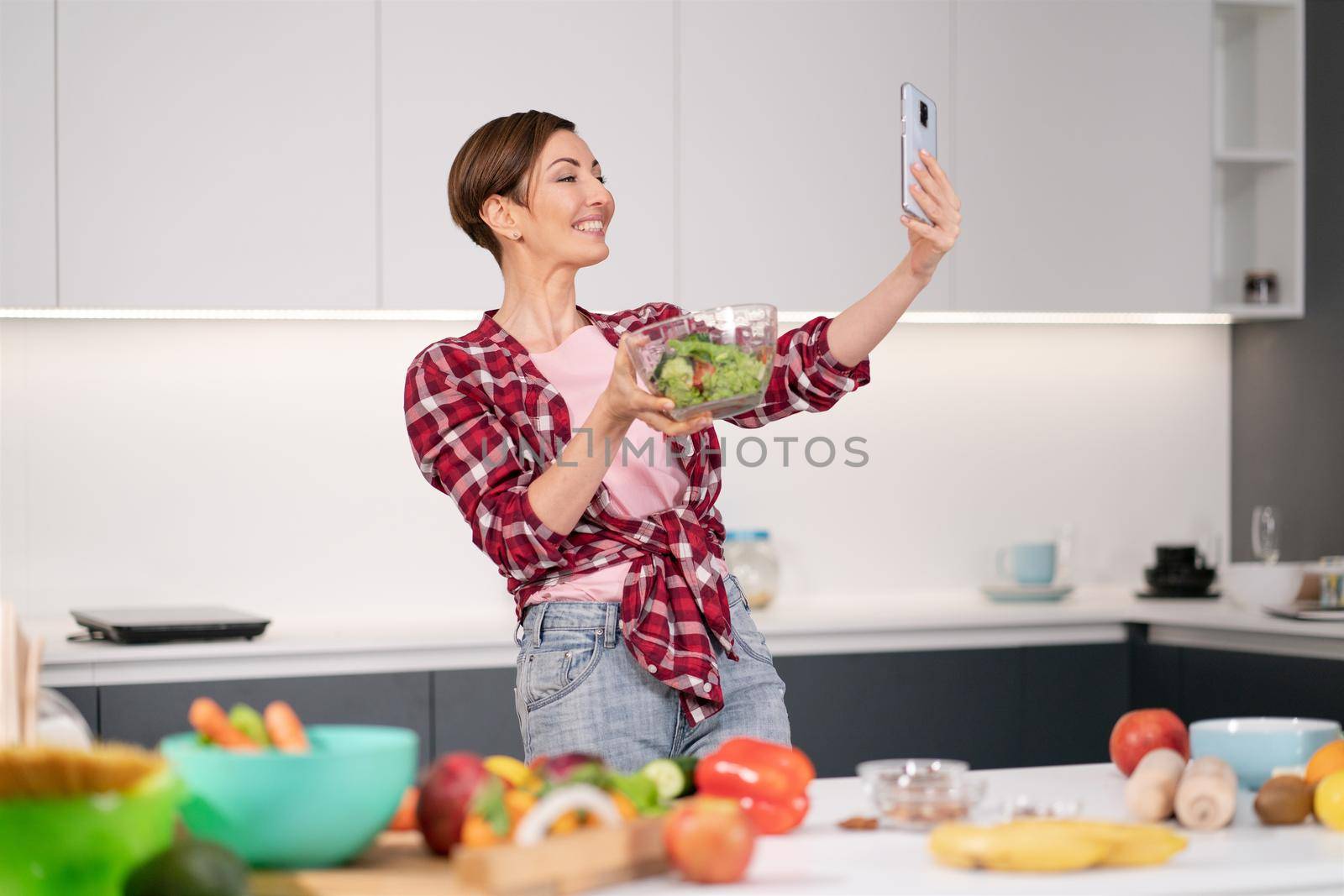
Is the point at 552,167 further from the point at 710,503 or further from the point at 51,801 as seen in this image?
the point at 51,801

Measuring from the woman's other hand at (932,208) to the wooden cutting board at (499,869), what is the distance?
37.1 inches

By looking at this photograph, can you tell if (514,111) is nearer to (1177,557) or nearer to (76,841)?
(1177,557)

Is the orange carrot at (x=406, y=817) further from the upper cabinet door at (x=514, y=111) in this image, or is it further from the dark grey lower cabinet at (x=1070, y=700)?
the dark grey lower cabinet at (x=1070, y=700)

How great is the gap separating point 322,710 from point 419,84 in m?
1.32

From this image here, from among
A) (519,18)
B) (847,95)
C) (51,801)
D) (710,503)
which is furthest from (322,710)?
(51,801)

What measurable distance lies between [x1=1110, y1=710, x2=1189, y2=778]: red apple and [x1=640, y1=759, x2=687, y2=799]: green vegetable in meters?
0.47

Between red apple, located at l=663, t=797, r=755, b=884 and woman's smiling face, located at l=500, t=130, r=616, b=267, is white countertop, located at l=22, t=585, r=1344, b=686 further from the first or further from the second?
red apple, located at l=663, t=797, r=755, b=884

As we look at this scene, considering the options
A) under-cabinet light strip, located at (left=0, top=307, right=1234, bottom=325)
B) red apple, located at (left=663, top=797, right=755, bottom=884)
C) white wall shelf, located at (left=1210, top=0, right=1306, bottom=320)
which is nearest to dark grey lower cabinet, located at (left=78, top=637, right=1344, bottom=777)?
under-cabinet light strip, located at (left=0, top=307, right=1234, bottom=325)

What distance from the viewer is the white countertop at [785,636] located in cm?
281

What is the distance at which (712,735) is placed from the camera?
5.84 ft

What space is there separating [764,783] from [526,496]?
536 millimetres

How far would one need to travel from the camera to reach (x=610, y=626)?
1.78m

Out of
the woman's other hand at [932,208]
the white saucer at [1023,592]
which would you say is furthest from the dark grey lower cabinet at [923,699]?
the woman's other hand at [932,208]

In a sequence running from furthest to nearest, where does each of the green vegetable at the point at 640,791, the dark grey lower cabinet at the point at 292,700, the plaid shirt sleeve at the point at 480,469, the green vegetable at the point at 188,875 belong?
the dark grey lower cabinet at the point at 292,700 < the plaid shirt sleeve at the point at 480,469 < the green vegetable at the point at 640,791 < the green vegetable at the point at 188,875
